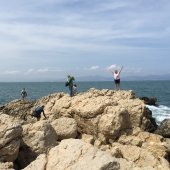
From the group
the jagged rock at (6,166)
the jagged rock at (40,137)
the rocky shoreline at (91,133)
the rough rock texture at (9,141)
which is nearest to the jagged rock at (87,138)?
the rocky shoreline at (91,133)

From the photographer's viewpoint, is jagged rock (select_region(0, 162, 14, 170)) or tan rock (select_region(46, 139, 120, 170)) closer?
tan rock (select_region(46, 139, 120, 170))

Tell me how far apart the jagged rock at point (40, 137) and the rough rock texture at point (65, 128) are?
7.61 feet

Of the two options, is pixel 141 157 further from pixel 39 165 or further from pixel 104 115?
pixel 39 165

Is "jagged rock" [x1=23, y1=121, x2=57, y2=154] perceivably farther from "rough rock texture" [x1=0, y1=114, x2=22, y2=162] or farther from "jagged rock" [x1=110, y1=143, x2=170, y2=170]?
"jagged rock" [x1=110, y1=143, x2=170, y2=170]

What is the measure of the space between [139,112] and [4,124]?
10285mm

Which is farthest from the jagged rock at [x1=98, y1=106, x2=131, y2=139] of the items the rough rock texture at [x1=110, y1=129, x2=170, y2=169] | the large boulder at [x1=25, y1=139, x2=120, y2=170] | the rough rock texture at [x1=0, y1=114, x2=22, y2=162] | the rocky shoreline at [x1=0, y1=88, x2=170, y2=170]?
the large boulder at [x1=25, y1=139, x2=120, y2=170]

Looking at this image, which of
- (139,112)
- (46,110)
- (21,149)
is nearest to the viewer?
(21,149)

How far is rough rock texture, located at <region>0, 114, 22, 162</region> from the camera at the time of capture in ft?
59.2

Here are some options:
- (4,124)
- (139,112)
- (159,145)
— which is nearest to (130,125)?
(139,112)

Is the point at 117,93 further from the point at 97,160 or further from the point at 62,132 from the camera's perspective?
the point at 97,160

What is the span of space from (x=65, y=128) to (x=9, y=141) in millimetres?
6212

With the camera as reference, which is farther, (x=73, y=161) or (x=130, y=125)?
(x=130, y=125)

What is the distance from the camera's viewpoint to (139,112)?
2591 cm

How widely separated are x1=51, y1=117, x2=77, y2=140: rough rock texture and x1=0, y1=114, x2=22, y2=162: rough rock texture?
16.1ft
